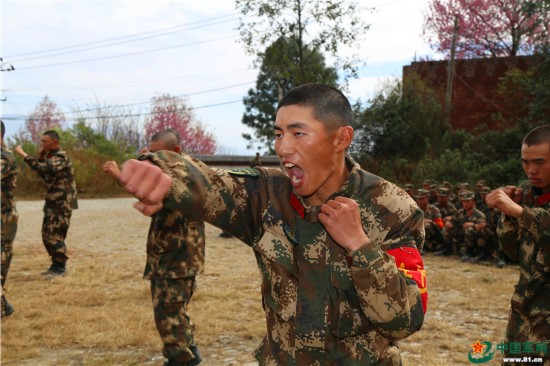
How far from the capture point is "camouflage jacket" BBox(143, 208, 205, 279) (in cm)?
493

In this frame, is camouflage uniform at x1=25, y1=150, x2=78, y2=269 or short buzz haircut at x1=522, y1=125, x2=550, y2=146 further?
camouflage uniform at x1=25, y1=150, x2=78, y2=269

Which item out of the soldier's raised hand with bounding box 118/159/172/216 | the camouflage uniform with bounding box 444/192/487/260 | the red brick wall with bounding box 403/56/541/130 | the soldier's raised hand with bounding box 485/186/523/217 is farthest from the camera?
the red brick wall with bounding box 403/56/541/130

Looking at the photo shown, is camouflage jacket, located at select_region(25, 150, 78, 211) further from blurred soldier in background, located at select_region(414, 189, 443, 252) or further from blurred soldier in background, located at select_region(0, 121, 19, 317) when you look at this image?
blurred soldier in background, located at select_region(414, 189, 443, 252)

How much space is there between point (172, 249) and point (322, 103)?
3.05m

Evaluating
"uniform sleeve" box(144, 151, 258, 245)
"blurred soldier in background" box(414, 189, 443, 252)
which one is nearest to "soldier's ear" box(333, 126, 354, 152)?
"uniform sleeve" box(144, 151, 258, 245)

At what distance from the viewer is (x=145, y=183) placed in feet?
5.88

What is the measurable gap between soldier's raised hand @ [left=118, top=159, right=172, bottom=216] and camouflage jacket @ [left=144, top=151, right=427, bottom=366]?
228mm

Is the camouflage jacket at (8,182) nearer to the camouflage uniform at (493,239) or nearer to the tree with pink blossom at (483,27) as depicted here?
the camouflage uniform at (493,239)

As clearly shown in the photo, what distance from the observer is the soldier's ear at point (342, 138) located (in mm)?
2346

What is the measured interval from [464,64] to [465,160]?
22.0 ft

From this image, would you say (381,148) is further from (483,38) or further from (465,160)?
(483,38)

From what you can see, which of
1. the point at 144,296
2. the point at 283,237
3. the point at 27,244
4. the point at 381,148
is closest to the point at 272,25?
the point at 381,148

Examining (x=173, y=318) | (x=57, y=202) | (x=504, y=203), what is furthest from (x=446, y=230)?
(x=504, y=203)

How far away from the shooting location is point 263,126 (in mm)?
42250
